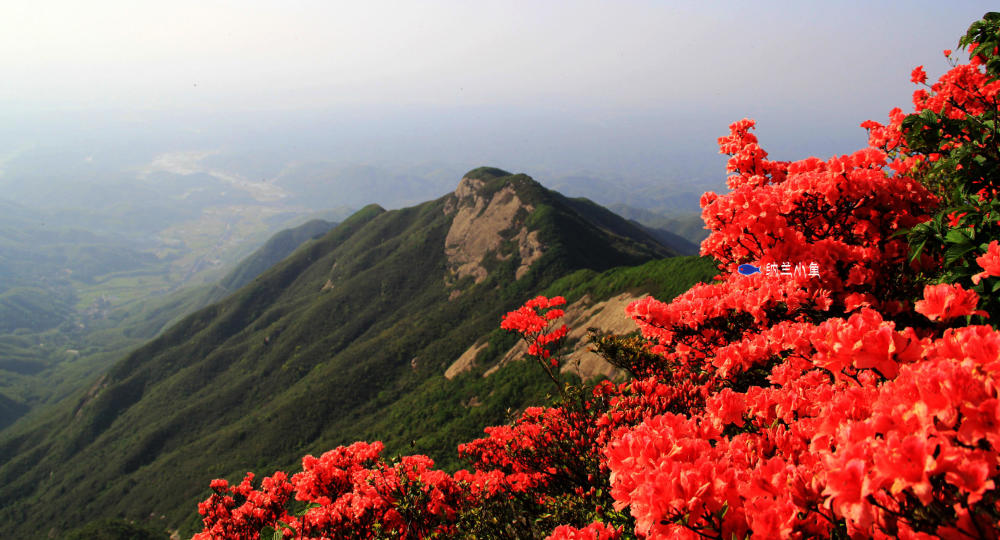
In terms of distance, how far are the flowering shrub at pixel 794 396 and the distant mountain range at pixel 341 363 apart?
28130 millimetres

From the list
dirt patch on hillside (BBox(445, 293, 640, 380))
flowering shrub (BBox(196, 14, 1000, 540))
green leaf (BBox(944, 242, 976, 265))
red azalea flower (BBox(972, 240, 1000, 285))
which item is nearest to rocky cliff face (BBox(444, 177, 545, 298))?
dirt patch on hillside (BBox(445, 293, 640, 380))

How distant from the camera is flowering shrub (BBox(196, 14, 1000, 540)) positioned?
230 cm

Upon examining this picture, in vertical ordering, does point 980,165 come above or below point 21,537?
above

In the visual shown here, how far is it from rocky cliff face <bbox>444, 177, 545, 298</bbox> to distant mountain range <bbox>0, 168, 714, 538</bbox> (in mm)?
361

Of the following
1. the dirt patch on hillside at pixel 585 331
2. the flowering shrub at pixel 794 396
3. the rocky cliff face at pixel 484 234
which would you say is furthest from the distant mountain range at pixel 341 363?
the flowering shrub at pixel 794 396

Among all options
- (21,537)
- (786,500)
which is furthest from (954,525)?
(21,537)

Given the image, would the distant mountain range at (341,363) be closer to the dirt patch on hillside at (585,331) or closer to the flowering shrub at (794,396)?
the dirt patch on hillside at (585,331)

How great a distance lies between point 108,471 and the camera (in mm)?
78688

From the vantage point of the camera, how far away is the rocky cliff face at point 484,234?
81875 mm

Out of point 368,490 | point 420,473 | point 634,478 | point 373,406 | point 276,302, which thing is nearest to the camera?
point 634,478

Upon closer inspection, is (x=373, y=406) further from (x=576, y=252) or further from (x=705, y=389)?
(x=705, y=389)

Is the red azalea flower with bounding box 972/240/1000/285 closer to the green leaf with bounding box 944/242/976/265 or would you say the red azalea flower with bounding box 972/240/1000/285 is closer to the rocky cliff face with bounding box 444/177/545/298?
the green leaf with bounding box 944/242/976/265

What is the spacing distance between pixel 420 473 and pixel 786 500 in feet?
25.5

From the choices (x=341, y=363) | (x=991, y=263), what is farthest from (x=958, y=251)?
(x=341, y=363)
